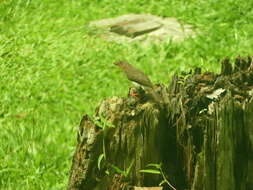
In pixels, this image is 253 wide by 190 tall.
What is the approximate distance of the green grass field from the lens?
5297mm

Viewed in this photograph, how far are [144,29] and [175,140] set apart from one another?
16.5 feet

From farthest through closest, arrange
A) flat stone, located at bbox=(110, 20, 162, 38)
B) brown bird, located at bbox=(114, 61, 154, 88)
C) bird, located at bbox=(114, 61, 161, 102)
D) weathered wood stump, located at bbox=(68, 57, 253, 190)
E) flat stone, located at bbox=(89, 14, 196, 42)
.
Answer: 1. flat stone, located at bbox=(110, 20, 162, 38)
2. flat stone, located at bbox=(89, 14, 196, 42)
3. brown bird, located at bbox=(114, 61, 154, 88)
4. bird, located at bbox=(114, 61, 161, 102)
5. weathered wood stump, located at bbox=(68, 57, 253, 190)

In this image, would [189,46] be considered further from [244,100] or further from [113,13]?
[244,100]

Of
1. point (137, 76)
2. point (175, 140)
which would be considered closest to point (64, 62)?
point (137, 76)

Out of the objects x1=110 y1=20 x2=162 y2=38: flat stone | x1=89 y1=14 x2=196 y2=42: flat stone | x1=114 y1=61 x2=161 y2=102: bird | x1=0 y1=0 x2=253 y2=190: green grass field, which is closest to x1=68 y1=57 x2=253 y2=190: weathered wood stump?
x1=114 y1=61 x2=161 y2=102: bird

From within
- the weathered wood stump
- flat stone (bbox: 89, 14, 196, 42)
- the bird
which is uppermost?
flat stone (bbox: 89, 14, 196, 42)

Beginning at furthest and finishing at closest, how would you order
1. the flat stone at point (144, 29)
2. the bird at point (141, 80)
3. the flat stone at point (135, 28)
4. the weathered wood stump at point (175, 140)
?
the flat stone at point (135, 28)
the flat stone at point (144, 29)
the bird at point (141, 80)
the weathered wood stump at point (175, 140)

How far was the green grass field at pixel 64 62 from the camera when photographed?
5297mm

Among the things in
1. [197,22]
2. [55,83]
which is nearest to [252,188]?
[55,83]

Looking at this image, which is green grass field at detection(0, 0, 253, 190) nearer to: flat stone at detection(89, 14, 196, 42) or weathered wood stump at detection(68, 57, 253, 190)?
flat stone at detection(89, 14, 196, 42)

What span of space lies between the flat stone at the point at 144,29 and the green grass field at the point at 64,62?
0.17 meters

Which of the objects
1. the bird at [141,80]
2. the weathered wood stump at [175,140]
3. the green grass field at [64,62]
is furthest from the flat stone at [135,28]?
the weathered wood stump at [175,140]

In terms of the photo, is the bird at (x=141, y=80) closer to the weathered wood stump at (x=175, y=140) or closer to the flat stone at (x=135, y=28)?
the weathered wood stump at (x=175, y=140)

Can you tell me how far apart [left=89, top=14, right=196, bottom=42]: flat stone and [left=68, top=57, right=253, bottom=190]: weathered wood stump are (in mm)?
4666
